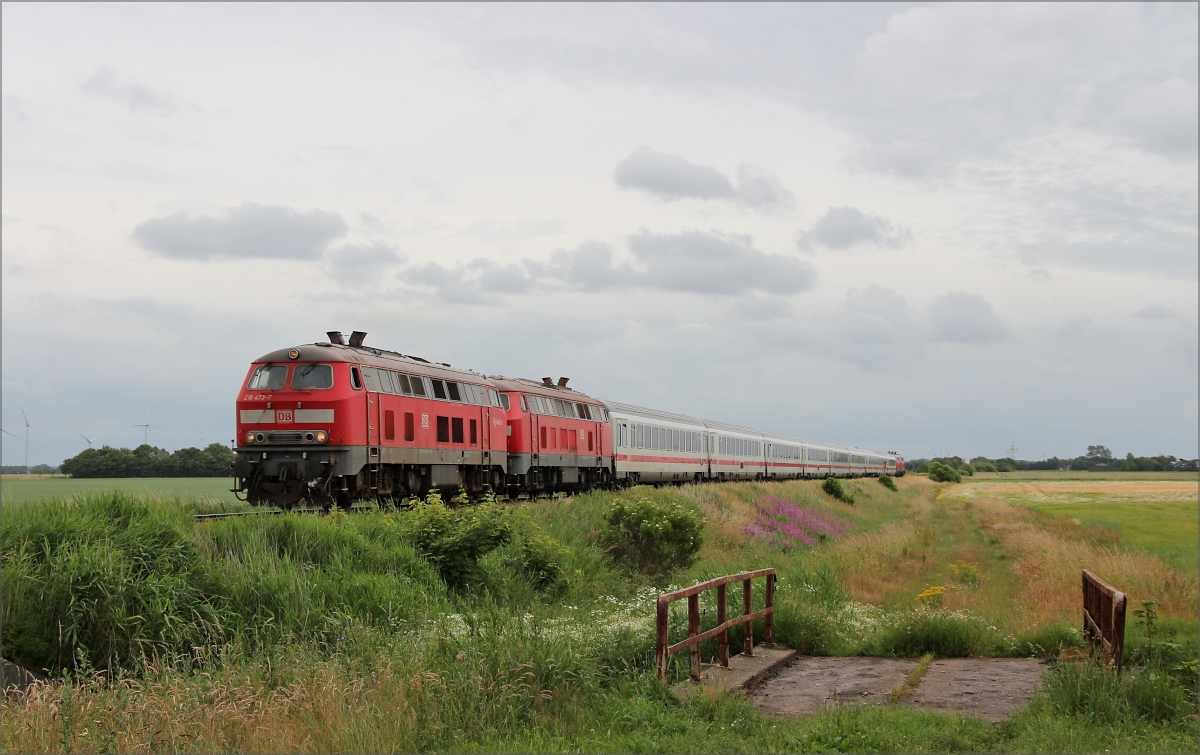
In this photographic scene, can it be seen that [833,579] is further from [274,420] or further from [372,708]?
[274,420]

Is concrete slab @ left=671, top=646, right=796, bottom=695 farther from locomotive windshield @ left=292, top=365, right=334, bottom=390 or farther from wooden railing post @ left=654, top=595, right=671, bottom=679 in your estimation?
locomotive windshield @ left=292, top=365, right=334, bottom=390

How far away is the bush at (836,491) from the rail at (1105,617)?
50.5 metres

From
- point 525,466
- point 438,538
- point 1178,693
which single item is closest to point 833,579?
point 438,538

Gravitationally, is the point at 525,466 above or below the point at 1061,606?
above

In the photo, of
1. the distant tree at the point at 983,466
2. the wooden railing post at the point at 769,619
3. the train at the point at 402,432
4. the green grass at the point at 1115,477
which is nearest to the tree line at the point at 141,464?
the train at the point at 402,432

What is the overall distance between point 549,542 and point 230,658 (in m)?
8.20

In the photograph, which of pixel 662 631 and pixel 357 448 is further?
pixel 357 448

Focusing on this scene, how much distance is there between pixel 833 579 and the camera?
17.8 m

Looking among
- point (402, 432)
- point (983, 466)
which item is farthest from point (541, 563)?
point (983, 466)

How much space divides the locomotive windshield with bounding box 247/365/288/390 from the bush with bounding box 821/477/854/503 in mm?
47295

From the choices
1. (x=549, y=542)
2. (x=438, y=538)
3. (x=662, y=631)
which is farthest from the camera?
(x=549, y=542)

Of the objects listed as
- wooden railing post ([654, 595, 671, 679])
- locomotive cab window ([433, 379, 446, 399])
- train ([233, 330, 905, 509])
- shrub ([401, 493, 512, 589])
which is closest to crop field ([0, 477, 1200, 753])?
shrub ([401, 493, 512, 589])

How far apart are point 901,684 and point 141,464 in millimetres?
46967

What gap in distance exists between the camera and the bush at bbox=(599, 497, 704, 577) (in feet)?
75.7
